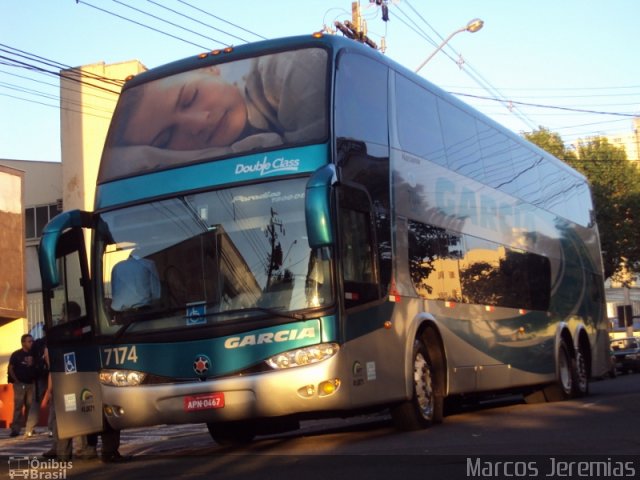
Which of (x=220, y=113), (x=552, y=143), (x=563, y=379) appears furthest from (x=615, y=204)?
(x=220, y=113)

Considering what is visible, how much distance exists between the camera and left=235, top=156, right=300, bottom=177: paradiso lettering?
408 inches

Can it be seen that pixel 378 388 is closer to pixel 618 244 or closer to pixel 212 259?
pixel 212 259

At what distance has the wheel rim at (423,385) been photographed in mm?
11906

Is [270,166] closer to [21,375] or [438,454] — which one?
[438,454]

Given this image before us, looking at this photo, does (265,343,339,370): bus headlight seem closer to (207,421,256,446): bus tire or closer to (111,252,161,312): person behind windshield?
(111,252,161,312): person behind windshield

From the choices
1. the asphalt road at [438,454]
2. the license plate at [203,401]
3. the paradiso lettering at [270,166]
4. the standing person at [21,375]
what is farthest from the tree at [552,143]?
the license plate at [203,401]

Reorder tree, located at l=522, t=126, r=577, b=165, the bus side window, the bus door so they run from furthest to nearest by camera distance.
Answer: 1. tree, located at l=522, t=126, r=577, b=165
2. the bus door
3. the bus side window

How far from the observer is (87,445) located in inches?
465

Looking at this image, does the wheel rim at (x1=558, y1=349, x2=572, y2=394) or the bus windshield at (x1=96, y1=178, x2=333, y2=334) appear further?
the wheel rim at (x1=558, y1=349, x2=572, y2=394)

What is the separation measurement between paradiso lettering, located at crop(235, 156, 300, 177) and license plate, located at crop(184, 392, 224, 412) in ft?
7.55

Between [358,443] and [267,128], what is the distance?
3557mm

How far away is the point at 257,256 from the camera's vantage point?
1020cm

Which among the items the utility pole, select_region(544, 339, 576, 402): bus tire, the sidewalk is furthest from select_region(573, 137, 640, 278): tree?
the sidewalk

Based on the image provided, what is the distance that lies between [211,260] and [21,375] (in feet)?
31.6
